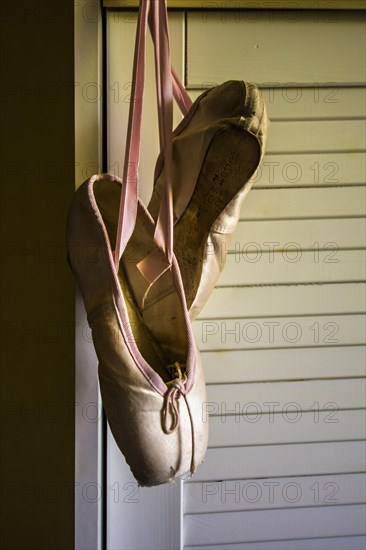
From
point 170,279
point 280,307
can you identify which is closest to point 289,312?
point 280,307

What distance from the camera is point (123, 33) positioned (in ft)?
3.22

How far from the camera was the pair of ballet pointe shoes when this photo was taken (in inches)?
32.6

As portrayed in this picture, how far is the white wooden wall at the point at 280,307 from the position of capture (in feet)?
3.28

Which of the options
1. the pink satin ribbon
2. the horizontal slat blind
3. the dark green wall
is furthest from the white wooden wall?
the dark green wall

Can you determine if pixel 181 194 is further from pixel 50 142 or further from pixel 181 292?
pixel 50 142

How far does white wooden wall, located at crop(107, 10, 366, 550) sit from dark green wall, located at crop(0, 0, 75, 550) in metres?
0.27

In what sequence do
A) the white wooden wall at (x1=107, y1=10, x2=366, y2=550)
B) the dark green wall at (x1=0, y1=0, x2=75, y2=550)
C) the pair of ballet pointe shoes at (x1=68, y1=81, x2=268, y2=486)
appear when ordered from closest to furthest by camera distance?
the pair of ballet pointe shoes at (x1=68, y1=81, x2=268, y2=486)
the white wooden wall at (x1=107, y1=10, x2=366, y2=550)
the dark green wall at (x1=0, y1=0, x2=75, y2=550)

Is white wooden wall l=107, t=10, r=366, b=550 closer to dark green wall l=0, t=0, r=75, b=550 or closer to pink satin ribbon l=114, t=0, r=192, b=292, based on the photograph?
pink satin ribbon l=114, t=0, r=192, b=292

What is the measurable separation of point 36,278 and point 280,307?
0.44 metres

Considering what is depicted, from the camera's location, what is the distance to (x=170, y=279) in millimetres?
962

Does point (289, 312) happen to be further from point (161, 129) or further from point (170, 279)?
point (161, 129)

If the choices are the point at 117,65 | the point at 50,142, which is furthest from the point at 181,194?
the point at 50,142

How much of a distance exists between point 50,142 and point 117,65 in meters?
0.29

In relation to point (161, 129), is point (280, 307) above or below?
below
